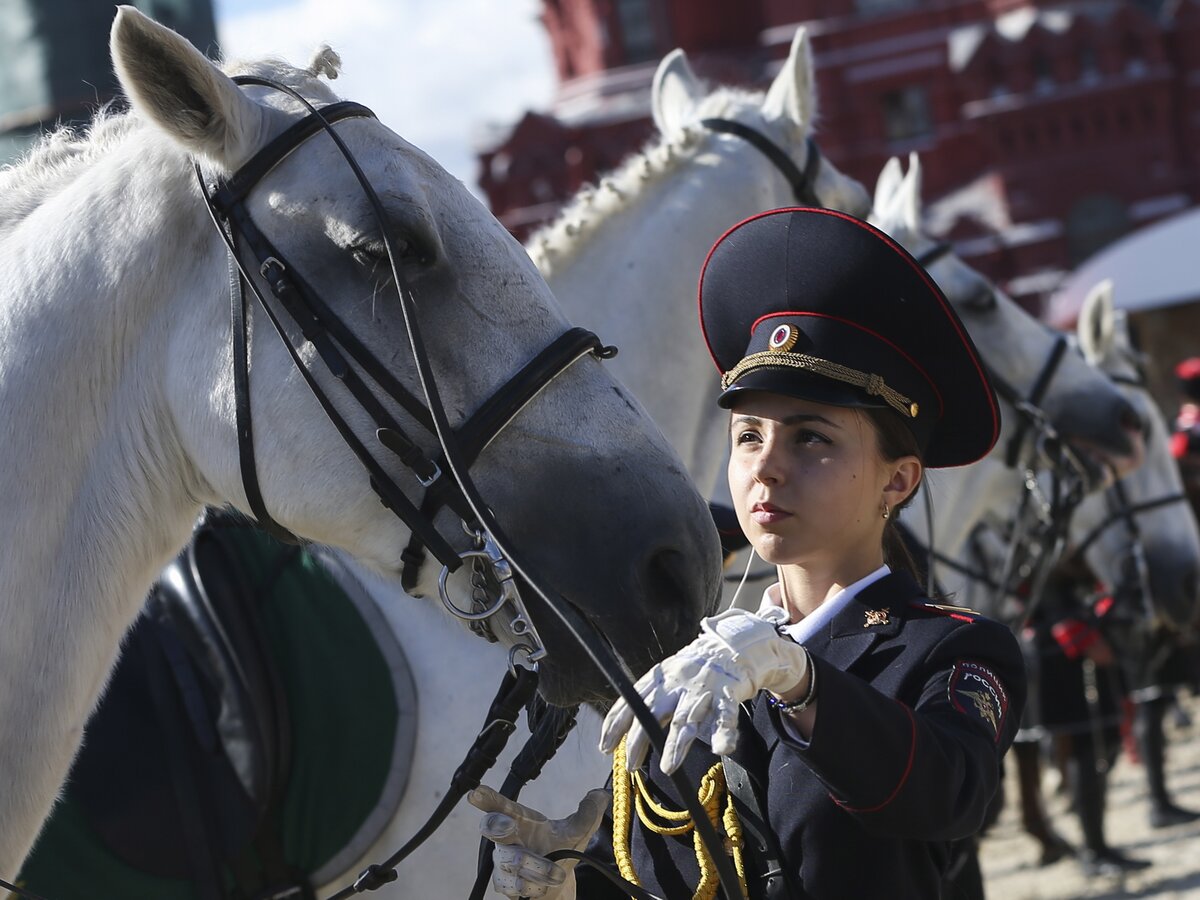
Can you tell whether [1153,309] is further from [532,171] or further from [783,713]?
[532,171]

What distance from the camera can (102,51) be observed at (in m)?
7.34

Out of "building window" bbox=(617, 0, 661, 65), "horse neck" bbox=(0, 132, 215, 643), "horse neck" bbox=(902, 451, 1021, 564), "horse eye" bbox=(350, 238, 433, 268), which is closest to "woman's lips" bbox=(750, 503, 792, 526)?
"horse eye" bbox=(350, 238, 433, 268)

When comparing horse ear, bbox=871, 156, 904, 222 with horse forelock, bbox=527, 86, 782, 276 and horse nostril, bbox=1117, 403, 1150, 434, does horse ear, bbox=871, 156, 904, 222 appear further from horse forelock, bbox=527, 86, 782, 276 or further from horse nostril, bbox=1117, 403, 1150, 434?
horse nostril, bbox=1117, 403, 1150, 434

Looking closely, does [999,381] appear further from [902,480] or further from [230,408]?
[230,408]

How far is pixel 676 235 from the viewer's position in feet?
12.0

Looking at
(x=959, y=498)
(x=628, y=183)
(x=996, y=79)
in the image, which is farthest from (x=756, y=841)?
(x=996, y=79)

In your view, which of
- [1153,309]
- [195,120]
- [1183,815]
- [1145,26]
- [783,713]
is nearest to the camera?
[783,713]

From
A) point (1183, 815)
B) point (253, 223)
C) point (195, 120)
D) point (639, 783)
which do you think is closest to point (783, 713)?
point (639, 783)

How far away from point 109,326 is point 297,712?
3.44 feet

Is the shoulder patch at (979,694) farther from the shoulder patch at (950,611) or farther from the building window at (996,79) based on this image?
the building window at (996,79)

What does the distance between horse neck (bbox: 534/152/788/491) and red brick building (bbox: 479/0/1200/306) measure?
80.3 feet

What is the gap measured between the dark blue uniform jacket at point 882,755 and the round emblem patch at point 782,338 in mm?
363

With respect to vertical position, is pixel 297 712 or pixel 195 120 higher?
pixel 195 120

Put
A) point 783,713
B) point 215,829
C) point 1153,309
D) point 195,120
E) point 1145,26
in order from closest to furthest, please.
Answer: point 783,713, point 195,120, point 215,829, point 1153,309, point 1145,26
